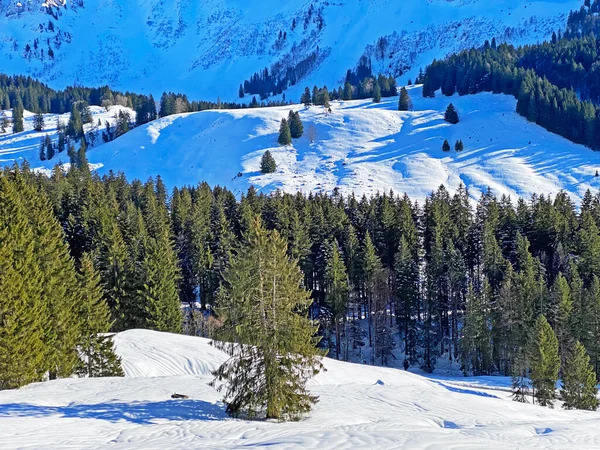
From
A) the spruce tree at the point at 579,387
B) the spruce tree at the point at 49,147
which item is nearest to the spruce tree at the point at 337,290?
the spruce tree at the point at 579,387

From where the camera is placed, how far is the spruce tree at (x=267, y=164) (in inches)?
4734

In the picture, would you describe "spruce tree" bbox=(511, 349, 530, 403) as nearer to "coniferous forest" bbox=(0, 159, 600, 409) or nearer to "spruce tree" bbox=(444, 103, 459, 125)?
"coniferous forest" bbox=(0, 159, 600, 409)

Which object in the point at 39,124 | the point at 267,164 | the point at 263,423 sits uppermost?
the point at 39,124

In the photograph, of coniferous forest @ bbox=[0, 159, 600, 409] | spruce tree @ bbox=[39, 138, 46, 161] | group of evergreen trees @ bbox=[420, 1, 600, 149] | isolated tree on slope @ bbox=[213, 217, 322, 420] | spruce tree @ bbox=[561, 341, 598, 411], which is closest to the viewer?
isolated tree on slope @ bbox=[213, 217, 322, 420]

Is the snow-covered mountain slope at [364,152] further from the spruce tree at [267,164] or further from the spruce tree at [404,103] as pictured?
the spruce tree at [404,103]

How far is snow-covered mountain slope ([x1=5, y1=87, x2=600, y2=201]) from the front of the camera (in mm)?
112438

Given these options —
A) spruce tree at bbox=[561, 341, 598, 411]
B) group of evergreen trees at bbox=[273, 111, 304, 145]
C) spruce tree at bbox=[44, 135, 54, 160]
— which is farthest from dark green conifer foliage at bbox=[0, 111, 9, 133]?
spruce tree at bbox=[561, 341, 598, 411]

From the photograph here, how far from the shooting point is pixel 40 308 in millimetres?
26125

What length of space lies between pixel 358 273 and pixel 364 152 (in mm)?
71424

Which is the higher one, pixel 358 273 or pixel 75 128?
pixel 75 128

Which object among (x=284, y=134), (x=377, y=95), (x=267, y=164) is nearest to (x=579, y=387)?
(x=267, y=164)

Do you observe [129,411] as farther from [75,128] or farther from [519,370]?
[75,128]

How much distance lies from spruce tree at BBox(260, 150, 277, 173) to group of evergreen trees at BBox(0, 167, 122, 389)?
83.8 meters

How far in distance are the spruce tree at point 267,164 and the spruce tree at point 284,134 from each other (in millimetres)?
15505
